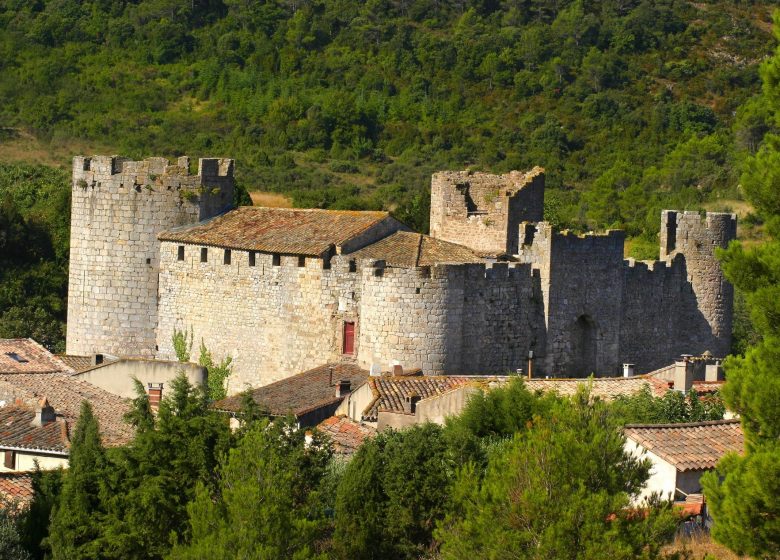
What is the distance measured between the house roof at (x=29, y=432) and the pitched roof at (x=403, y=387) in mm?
5084

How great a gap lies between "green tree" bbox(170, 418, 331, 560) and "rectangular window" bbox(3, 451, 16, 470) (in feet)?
16.6

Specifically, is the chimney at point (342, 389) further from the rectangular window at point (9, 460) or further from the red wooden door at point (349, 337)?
the rectangular window at point (9, 460)

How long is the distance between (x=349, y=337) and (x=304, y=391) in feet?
7.75

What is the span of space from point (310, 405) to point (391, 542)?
7.85m

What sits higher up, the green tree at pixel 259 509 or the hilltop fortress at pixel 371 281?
the hilltop fortress at pixel 371 281

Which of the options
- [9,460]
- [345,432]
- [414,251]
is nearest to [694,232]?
[414,251]

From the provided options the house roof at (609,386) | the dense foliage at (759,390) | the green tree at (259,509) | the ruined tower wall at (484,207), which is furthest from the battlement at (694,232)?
the dense foliage at (759,390)

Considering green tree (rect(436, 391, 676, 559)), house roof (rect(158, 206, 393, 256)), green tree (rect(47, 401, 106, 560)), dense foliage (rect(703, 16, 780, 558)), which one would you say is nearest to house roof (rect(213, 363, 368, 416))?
house roof (rect(158, 206, 393, 256))

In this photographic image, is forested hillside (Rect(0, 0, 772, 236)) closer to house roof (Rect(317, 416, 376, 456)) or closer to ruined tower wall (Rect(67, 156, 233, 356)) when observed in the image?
ruined tower wall (Rect(67, 156, 233, 356))

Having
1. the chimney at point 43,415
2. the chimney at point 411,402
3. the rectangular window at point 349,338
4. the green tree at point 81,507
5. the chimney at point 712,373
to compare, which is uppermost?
the rectangular window at point 349,338

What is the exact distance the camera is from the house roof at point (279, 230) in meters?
36.2

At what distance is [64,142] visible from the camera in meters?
67.8

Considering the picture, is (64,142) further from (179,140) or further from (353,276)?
(353,276)

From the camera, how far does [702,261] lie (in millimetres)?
40656
